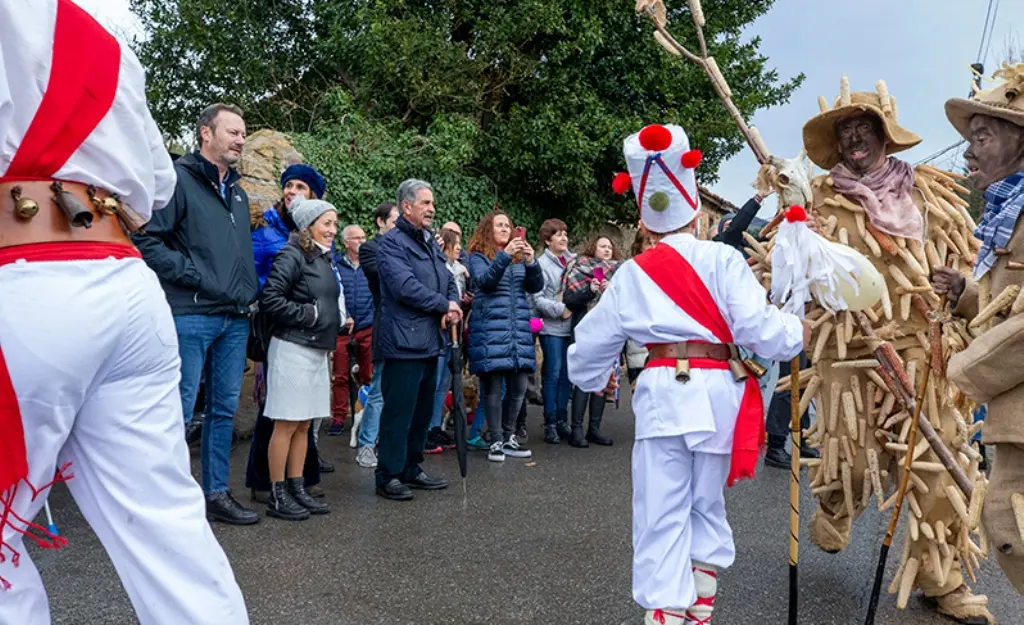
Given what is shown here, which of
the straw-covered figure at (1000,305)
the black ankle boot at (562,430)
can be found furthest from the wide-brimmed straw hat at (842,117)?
the black ankle boot at (562,430)

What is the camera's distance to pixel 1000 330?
2371mm

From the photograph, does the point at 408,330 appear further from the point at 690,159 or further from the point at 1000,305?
the point at 1000,305

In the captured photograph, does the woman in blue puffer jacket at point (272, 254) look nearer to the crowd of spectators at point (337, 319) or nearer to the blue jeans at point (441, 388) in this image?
the crowd of spectators at point (337, 319)

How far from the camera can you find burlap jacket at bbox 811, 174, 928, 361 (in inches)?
152

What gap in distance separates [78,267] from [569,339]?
19.5 feet

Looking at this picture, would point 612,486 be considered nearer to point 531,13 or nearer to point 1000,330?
point 1000,330

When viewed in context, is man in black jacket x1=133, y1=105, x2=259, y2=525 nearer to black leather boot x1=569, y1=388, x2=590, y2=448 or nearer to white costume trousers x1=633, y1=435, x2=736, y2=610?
white costume trousers x1=633, y1=435, x2=736, y2=610

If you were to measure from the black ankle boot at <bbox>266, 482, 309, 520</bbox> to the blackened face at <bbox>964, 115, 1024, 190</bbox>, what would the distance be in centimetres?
386

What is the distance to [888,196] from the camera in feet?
12.7

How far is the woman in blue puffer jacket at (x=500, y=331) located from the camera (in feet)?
22.7

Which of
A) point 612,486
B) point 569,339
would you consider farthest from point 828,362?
point 569,339

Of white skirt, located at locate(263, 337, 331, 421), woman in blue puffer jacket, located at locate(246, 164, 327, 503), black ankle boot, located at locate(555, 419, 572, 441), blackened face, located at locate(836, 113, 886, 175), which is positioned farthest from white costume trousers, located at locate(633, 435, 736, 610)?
black ankle boot, located at locate(555, 419, 572, 441)

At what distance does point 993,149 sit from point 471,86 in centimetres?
1065

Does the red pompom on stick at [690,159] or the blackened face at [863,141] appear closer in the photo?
the red pompom on stick at [690,159]
